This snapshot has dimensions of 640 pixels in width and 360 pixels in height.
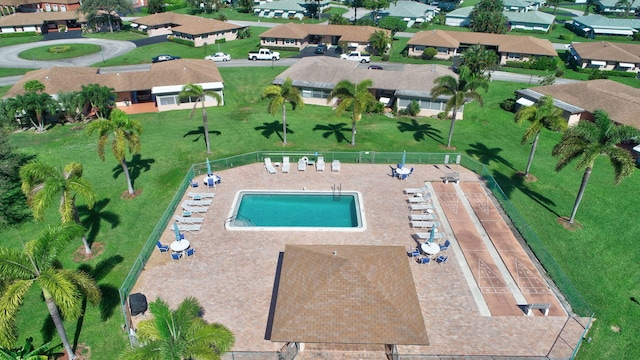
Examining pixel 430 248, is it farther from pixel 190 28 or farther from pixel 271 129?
pixel 190 28

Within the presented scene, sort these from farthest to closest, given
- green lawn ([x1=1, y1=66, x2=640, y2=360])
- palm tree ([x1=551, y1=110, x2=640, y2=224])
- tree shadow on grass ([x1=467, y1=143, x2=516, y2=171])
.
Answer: tree shadow on grass ([x1=467, y1=143, x2=516, y2=171]) → palm tree ([x1=551, y1=110, x2=640, y2=224]) → green lawn ([x1=1, y1=66, x2=640, y2=360])

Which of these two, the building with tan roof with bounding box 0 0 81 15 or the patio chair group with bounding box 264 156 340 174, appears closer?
the patio chair group with bounding box 264 156 340 174

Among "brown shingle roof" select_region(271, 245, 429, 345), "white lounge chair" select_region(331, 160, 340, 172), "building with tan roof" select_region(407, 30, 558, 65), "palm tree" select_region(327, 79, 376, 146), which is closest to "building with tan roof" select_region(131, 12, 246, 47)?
"building with tan roof" select_region(407, 30, 558, 65)

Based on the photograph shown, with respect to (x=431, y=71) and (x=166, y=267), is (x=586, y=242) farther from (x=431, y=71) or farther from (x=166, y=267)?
(x=431, y=71)

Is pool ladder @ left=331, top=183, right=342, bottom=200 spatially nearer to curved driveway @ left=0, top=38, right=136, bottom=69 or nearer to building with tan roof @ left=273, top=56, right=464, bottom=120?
building with tan roof @ left=273, top=56, right=464, bottom=120

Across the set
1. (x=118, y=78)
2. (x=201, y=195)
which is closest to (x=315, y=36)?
(x=118, y=78)

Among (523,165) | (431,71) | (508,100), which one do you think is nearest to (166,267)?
(523,165)
